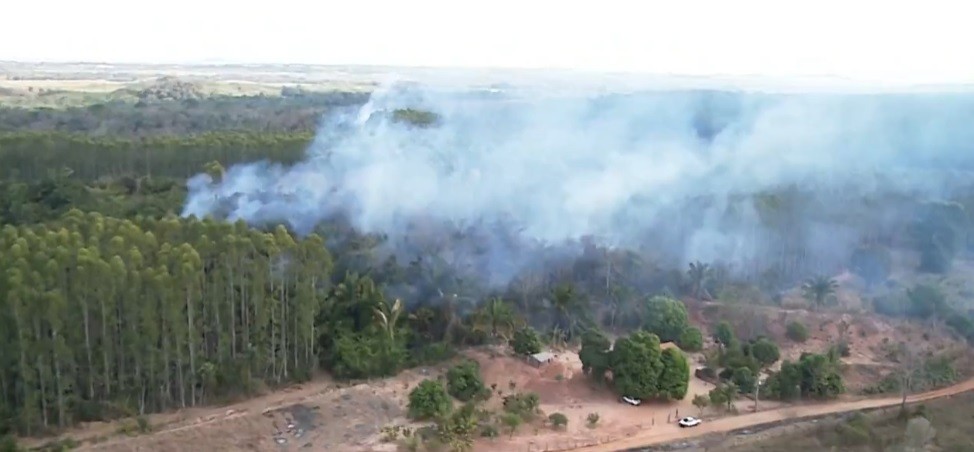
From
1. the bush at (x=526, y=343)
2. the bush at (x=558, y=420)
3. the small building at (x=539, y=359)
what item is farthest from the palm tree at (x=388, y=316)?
the bush at (x=558, y=420)

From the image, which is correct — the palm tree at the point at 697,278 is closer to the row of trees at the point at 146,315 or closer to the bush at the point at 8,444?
the row of trees at the point at 146,315

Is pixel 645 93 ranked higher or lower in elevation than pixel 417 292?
higher

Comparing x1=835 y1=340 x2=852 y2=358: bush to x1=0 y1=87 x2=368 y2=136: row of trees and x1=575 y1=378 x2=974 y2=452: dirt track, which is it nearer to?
x1=575 y1=378 x2=974 y2=452: dirt track

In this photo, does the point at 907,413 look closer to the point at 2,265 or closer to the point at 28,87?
the point at 2,265

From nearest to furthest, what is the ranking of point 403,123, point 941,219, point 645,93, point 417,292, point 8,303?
point 8,303 → point 417,292 → point 941,219 → point 403,123 → point 645,93

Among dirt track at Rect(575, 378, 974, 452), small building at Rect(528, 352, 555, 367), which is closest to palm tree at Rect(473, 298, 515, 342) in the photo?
small building at Rect(528, 352, 555, 367)

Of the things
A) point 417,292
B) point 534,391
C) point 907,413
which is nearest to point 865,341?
point 907,413
